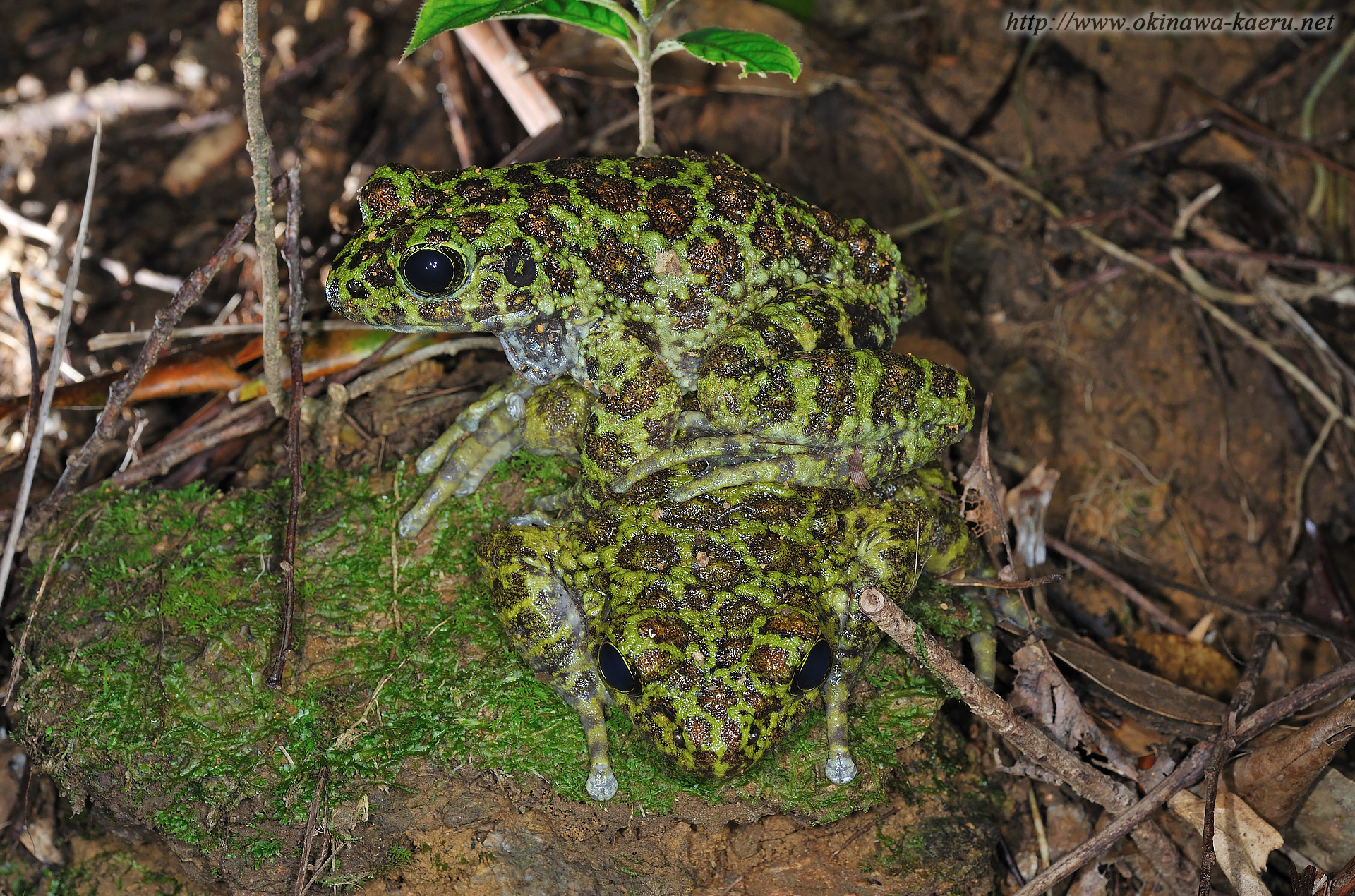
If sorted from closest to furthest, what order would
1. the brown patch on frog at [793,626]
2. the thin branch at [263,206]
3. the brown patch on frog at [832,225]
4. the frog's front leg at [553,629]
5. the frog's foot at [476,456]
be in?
the thin branch at [263,206], the brown patch on frog at [793,626], the frog's front leg at [553,629], the brown patch on frog at [832,225], the frog's foot at [476,456]

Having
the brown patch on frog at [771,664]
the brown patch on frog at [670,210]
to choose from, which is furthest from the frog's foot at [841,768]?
the brown patch on frog at [670,210]

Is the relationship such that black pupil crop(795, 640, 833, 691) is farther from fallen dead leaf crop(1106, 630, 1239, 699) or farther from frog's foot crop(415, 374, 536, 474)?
fallen dead leaf crop(1106, 630, 1239, 699)

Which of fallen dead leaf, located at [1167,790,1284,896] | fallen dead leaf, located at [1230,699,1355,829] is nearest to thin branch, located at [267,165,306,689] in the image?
fallen dead leaf, located at [1167,790,1284,896]

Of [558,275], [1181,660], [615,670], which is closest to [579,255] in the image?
[558,275]

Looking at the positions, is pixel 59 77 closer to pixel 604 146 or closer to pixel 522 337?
pixel 604 146

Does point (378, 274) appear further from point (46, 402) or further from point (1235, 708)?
point (1235, 708)

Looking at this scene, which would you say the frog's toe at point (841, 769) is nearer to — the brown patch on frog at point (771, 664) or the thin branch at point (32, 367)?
the brown patch on frog at point (771, 664)
